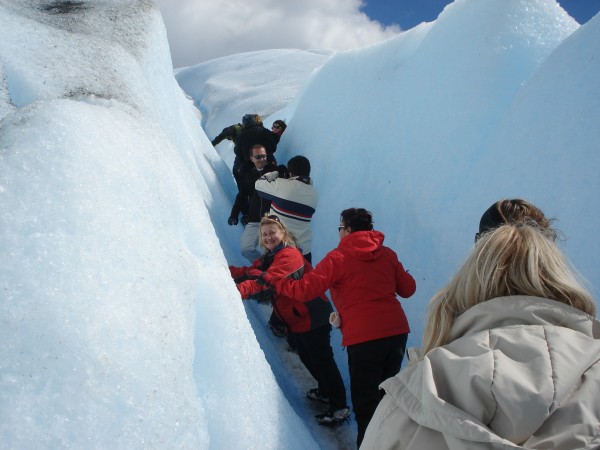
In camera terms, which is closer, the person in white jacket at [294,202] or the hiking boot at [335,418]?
the hiking boot at [335,418]

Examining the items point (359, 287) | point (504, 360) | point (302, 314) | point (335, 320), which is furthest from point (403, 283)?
point (504, 360)

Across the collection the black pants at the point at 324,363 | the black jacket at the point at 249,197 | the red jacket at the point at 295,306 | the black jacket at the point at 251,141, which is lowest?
the black pants at the point at 324,363

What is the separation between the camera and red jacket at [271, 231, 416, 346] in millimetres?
2084


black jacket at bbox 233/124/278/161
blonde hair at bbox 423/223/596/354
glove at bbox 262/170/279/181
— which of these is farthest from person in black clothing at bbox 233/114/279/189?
blonde hair at bbox 423/223/596/354

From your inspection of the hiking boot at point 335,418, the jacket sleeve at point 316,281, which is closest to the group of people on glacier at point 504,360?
the jacket sleeve at point 316,281

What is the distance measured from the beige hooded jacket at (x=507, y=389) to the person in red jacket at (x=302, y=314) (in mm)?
1360

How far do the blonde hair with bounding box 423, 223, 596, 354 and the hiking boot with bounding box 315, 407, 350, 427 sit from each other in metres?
1.40

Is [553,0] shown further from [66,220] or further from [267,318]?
[66,220]

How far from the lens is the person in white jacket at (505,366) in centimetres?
80

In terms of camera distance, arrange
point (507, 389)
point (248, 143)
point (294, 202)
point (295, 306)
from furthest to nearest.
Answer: point (248, 143)
point (294, 202)
point (295, 306)
point (507, 389)

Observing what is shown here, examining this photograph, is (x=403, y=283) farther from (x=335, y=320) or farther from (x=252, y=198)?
(x=252, y=198)

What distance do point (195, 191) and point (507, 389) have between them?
1957mm

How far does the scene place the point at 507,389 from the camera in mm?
814

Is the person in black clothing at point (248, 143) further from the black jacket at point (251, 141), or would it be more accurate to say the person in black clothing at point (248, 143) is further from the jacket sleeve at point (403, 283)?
the jacket sleeve at point (403, 283)
